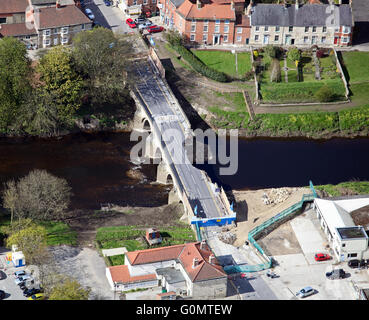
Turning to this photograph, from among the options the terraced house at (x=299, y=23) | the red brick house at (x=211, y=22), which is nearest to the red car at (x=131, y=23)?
the red brick house at (x=211, y=22)

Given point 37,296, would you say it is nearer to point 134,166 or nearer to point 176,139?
point 134,166

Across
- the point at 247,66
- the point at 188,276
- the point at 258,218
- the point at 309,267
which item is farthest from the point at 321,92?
the point at 188,276

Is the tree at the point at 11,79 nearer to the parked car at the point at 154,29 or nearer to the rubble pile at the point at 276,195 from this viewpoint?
the parked car at the point at 154,29

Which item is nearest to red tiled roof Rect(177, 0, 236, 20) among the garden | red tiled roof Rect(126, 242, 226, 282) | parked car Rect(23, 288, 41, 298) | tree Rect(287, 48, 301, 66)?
the garden

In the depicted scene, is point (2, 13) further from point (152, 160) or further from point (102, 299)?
point (102, 299)

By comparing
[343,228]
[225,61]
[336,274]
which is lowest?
[336,274]

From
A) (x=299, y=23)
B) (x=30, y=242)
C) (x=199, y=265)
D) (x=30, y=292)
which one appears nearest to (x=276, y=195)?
(x=199, y=265)
